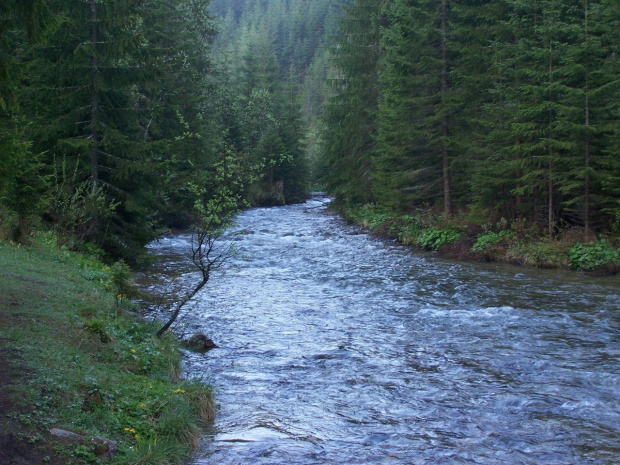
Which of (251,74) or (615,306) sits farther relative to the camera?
(251,74)

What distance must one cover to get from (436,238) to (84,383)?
58.9 ft

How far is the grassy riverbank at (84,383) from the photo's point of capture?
5.34 meters

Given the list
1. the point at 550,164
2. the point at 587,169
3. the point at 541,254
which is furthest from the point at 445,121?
the point at 541,254

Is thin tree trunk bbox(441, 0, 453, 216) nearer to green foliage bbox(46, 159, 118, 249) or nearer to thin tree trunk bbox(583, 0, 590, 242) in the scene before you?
thin tree trunk bbox(583, 0, 590, 242)

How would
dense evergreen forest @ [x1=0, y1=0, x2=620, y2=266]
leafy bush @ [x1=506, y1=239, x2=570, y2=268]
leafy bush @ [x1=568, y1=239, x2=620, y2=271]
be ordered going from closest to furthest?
1. dense evergreen forest @ [x1=0, y1=0, x2=620, y2=266]
2. leafy bush @ [x1=568, y1=239, x2=620, y2=271]
3. leafy bush @ [x1=506, y1=239, x2=570, y2=268]

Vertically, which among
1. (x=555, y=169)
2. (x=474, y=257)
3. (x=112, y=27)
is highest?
(x=112, y=27)

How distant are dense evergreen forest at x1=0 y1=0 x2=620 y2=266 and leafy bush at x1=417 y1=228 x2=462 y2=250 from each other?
49.4 inches

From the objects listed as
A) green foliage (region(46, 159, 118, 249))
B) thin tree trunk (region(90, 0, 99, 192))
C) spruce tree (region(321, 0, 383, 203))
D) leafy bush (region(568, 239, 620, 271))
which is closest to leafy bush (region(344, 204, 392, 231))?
spruce tree (region(321, 0, 383, 203))

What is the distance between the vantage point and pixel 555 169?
747 inches

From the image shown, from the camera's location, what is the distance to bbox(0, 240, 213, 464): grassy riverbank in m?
5.34

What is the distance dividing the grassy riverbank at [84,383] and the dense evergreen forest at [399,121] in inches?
80.0

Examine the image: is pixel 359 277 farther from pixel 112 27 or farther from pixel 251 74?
pixel 251 74

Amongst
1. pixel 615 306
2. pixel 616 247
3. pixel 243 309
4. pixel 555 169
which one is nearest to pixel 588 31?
pixel 555 169

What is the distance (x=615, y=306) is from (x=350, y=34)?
28459 millimetres
